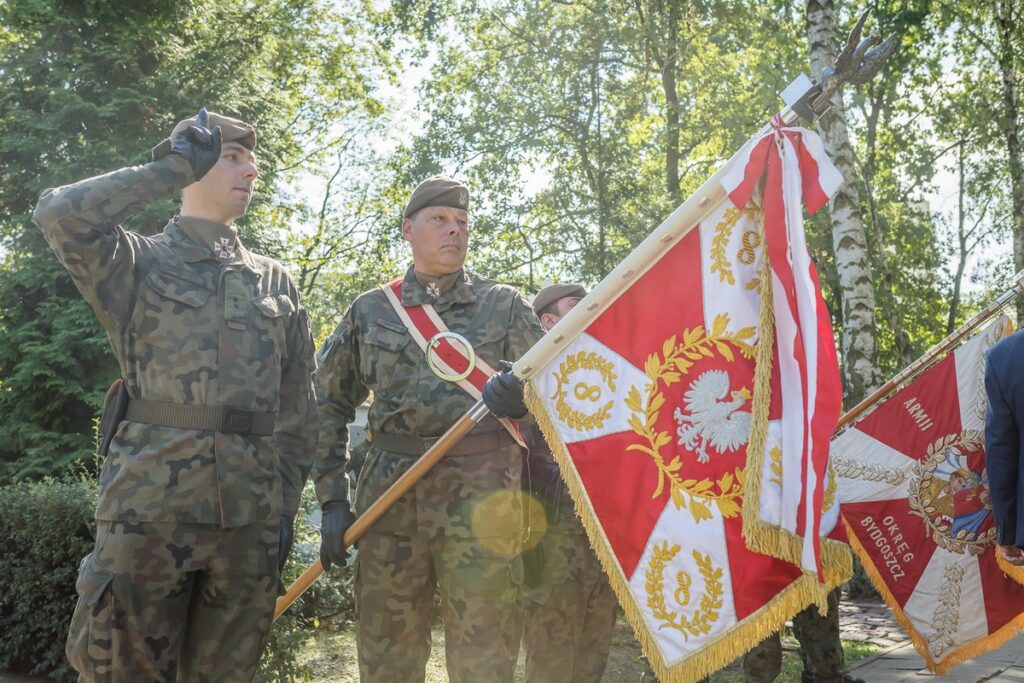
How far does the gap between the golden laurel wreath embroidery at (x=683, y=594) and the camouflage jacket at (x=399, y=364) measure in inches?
35.7

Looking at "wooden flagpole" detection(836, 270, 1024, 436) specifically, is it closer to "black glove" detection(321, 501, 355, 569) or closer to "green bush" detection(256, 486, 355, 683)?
"black glove" detection(321, 501, 355, 569)

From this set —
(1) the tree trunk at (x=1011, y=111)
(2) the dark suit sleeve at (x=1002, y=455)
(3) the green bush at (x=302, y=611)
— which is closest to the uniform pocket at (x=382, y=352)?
(3) the green bush at (x=302, y=611)

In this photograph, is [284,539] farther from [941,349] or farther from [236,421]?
[941,349]

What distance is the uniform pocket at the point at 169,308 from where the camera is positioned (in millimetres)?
3074

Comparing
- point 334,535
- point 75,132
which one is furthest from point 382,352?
point 75,132

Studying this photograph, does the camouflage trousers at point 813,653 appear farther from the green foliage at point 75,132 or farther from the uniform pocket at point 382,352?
the green foliage at point 75,132

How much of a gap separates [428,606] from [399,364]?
3.17ft

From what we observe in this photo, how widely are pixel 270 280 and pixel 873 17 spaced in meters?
18.0

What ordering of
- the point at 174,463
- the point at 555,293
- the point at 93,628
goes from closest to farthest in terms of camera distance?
the point at 93,628
the point at 174,463
the point at 555,293

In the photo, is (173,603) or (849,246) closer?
(173,603)

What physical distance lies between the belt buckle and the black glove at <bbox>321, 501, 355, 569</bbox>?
763 millimetres

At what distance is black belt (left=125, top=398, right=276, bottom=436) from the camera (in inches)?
119

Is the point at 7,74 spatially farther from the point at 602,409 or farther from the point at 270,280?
the point at 602,409

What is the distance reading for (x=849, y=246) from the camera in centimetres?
995
